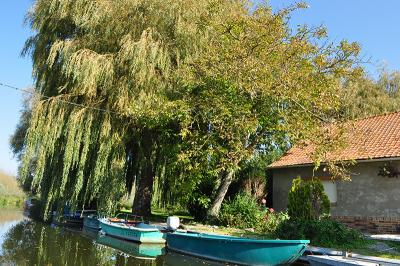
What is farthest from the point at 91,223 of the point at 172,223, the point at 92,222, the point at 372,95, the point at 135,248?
the point at 372,95

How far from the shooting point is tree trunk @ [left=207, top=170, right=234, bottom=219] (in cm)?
1794

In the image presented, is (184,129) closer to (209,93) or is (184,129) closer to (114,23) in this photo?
(209,93)

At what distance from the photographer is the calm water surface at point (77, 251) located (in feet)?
40.0

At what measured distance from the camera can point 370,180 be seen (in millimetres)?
16312

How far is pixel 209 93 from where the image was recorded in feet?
53.6

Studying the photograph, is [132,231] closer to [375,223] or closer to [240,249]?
[240,249]

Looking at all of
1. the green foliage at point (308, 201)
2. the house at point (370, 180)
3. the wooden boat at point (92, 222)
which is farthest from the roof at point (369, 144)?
the wooden boat at point (92, 222)

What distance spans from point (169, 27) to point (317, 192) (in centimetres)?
956

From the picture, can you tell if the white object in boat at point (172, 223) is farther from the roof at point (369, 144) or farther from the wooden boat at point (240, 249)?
the roof at point (369, 144)

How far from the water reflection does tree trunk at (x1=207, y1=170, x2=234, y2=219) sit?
3494mm

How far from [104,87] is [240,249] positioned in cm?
954

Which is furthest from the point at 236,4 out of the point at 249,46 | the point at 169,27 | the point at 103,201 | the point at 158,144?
the point at 103,201

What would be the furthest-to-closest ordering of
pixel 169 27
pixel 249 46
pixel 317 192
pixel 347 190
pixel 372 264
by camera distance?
pixel 169 27, pixel 347 190, pixel 249 46, pixel 317 192, pixel 372 264

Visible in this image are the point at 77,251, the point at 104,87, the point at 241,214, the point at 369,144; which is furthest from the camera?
the point at 104,87
